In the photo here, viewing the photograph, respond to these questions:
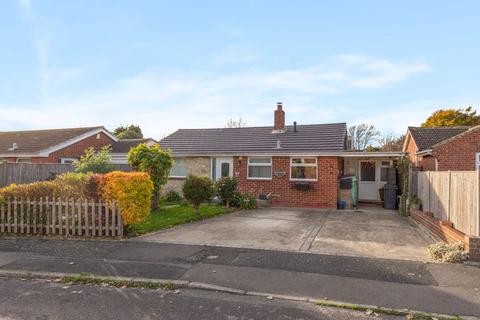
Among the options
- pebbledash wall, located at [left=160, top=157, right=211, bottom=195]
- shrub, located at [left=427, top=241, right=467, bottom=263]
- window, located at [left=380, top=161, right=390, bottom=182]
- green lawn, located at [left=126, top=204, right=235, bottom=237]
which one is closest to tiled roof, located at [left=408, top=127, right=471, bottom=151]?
window, located at [left=380, top=161, right=390, bottom=182]

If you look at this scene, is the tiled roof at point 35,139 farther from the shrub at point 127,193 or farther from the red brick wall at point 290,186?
the shrub at point 127,193

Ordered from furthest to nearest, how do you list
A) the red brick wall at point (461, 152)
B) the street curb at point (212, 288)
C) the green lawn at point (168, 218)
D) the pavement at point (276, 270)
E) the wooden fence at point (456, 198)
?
the red brick wall at point (461, 152)
the green lawn at point (168, 218)
the wooden fence at point (456, 198)
the pavement at point (276, 270)
the street curb at point (212, 288)

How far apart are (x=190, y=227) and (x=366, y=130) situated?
125ft

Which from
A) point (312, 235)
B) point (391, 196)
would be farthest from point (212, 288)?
point (391, 196)

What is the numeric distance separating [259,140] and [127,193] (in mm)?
11519

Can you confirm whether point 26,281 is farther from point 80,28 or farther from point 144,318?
point 80,28

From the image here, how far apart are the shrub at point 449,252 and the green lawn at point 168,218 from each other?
6.82m

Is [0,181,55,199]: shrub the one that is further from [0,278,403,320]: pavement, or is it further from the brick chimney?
the brick chimney

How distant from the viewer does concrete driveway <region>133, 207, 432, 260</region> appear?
7539 millimetres

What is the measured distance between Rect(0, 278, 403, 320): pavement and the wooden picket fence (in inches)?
127

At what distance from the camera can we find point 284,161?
16656 mm

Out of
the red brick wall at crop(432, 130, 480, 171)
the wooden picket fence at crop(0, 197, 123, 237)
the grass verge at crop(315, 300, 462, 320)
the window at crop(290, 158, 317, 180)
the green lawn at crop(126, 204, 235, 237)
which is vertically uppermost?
the red brick wall at crop(432, 130, 480, 171)

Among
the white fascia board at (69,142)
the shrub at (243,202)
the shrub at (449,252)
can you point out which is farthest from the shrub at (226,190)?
the white fascia board at (69,142)

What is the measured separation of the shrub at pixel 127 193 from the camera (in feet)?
27.4
